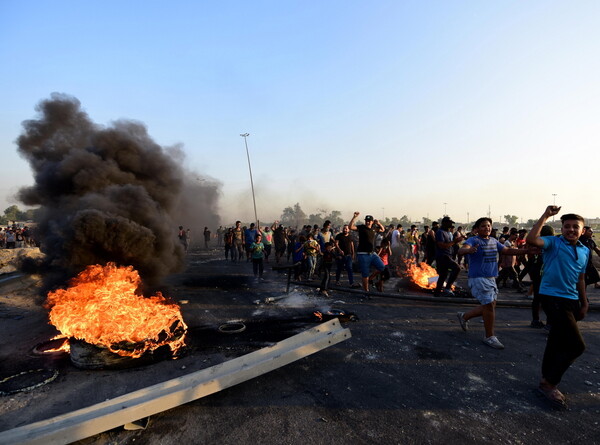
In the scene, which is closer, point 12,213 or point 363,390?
point 363,390

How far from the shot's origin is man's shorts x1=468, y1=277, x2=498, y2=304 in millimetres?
4719

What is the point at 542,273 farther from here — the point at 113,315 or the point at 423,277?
the point at 113,315

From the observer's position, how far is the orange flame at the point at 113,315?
14.0 ft

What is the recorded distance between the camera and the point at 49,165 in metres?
8.27

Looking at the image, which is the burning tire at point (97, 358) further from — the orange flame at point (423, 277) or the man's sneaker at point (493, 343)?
the orange flame at point (423, 277)

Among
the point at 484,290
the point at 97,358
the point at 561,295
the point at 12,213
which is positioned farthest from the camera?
the point at 12,213

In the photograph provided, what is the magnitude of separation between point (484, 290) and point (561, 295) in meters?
1.40

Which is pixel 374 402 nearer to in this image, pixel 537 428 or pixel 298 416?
pixel 298 416

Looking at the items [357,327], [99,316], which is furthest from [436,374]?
[99,316]

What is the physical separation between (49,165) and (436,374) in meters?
10.4

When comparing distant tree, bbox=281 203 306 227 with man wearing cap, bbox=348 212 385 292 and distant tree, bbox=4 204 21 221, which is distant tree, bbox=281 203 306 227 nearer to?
distant tree, bbox=4 204 21 221

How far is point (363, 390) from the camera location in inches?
136

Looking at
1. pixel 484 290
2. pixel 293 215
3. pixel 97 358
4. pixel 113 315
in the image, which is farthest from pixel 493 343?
pixel 293 215

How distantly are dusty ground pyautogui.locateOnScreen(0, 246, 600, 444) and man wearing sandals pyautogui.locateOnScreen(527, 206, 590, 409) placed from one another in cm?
34
